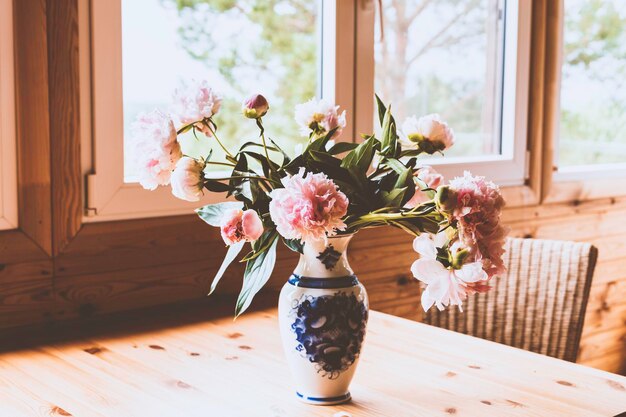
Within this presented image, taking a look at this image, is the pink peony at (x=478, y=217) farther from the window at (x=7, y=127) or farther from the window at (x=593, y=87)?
the window at (x=593, y=87)

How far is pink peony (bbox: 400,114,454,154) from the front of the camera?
1.46 meters

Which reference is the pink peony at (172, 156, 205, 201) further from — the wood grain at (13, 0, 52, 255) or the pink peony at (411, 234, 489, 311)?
the wood grain at (13, 0, 52, 255)

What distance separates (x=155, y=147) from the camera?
4.42 feet

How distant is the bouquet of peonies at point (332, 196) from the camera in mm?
1254

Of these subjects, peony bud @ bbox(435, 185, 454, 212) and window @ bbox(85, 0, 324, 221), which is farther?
window @ bbox(85, 0, 324, 221)

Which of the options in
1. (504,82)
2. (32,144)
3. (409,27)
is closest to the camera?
(32,144)

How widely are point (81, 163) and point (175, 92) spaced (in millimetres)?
655

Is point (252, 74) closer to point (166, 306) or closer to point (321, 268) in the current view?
point (166, 306)

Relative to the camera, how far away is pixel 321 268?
4.73ft

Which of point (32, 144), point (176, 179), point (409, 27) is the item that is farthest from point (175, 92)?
point (409, 27)

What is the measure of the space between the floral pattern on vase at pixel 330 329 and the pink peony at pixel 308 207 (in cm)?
20

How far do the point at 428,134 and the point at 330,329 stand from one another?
0.36m

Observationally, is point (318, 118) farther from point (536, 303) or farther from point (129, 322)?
point (536, 303)

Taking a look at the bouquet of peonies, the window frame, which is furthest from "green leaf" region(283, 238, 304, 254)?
the window frame
